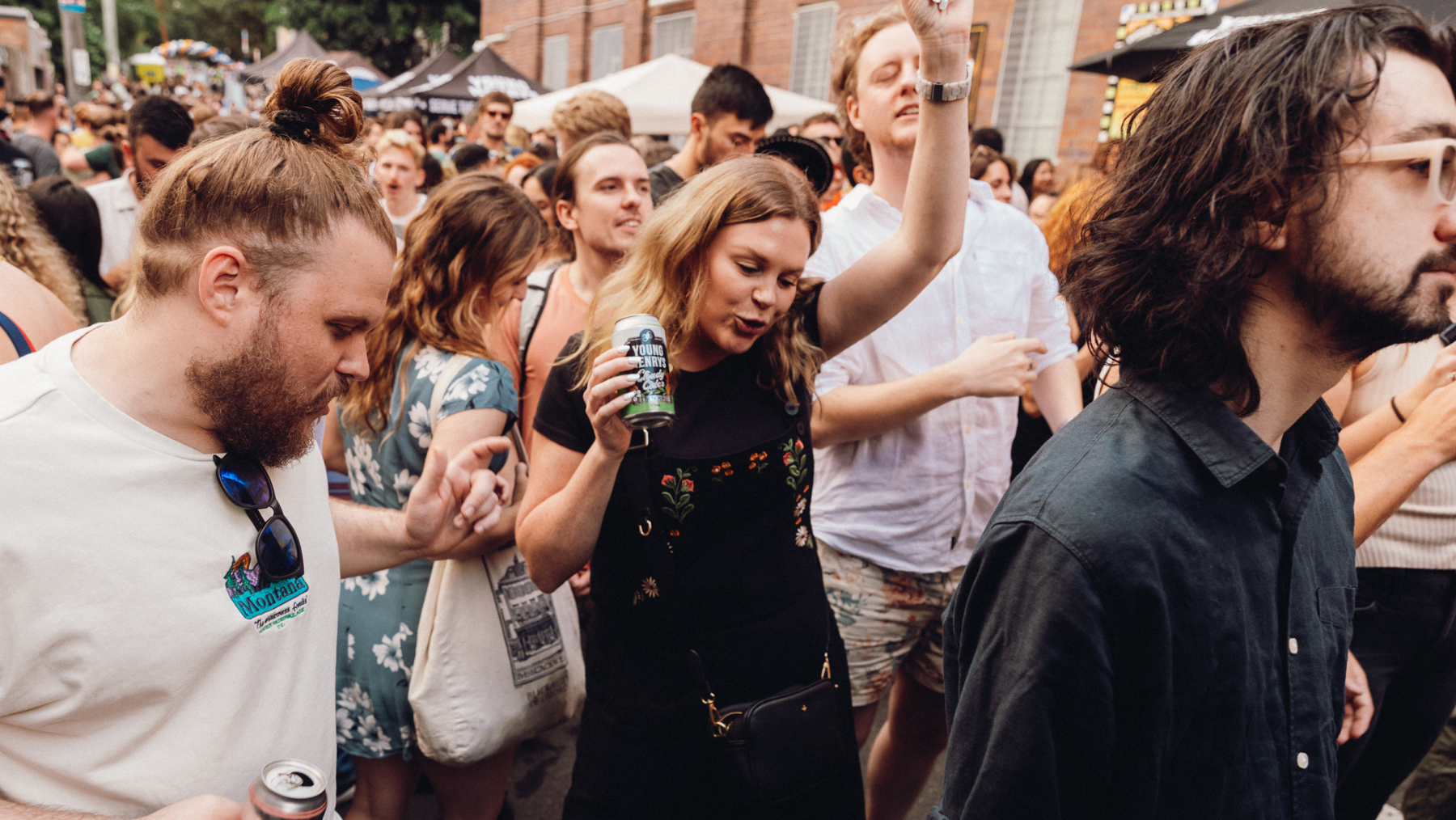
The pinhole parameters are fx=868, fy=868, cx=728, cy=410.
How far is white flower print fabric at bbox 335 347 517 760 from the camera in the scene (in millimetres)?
2205

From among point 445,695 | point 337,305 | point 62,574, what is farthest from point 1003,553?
point 445,695

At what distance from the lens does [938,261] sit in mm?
2113

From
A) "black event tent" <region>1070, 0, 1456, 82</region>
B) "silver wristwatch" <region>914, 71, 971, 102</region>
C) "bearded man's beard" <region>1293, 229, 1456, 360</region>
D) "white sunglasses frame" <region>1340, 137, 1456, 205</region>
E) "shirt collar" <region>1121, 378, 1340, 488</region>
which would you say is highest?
"black event tent" <region>1070, 0, 1456, 82</region>

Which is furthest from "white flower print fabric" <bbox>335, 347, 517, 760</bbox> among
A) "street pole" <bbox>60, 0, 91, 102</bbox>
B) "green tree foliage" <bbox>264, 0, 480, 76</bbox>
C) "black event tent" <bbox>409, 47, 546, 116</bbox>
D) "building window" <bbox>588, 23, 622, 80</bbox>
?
"green tree foliage" <bbox>264, 0, 480, 76</bbox>

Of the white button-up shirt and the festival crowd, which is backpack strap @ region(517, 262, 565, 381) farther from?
the white button-up shirt

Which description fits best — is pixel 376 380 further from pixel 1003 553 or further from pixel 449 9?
pixel 449 9

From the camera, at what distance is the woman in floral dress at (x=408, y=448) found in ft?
7.23

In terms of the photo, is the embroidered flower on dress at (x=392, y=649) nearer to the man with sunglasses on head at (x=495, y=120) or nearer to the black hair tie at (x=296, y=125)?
the black hair tie at (x=296, y=125)

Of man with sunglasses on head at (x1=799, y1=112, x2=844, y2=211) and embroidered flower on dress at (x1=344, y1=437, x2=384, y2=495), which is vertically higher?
man with sunglasses on head at (x1=799, y1=112, x2=844, y2=211)

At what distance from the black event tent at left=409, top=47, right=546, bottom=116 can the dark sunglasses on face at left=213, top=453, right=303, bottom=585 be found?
13.2 m

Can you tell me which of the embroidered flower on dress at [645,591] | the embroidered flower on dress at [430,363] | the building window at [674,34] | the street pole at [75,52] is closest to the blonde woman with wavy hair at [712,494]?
the embroidered flower on dress at [645,591]

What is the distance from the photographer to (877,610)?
2.50 m

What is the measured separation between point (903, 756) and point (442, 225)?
214 cm

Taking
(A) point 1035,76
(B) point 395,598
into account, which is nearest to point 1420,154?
(B) point 395,598
